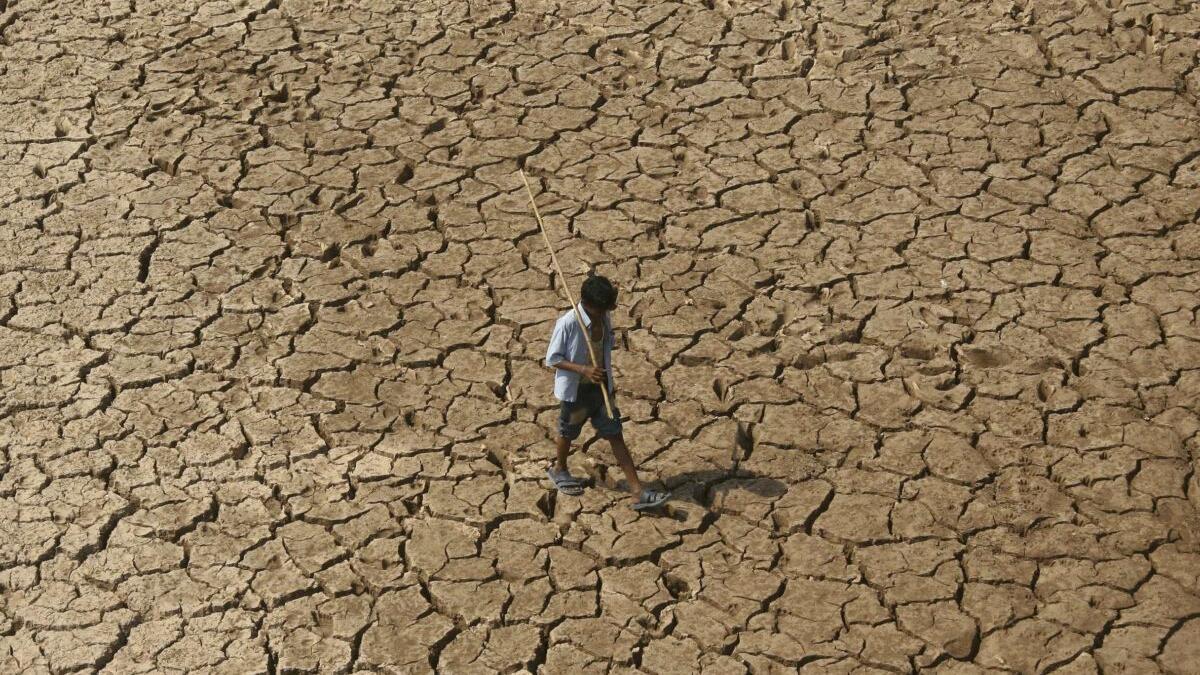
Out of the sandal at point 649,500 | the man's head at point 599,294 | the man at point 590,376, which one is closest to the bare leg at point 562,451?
the man at point 590,376

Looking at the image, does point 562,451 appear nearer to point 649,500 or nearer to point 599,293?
point 649,500

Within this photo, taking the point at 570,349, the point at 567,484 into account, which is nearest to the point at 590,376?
the point at 570,349

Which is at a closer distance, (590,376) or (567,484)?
(590,376)

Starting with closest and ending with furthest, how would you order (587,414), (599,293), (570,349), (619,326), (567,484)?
(599,293)
(570,349)
(587,414)
(567,484)
(619,326)

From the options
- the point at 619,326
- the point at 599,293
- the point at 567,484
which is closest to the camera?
the point at 599,293

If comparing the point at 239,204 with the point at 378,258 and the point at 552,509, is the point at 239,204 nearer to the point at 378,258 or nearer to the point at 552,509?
the point at 378,258

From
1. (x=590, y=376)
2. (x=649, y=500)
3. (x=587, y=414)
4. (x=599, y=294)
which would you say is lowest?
(x=649, y=500)

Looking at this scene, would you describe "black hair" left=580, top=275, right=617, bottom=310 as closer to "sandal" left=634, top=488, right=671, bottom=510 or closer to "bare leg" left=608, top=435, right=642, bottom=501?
"bare leg" left=608, top=435, right=642, bottom=501

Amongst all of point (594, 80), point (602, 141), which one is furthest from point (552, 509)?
point (594, 80)
